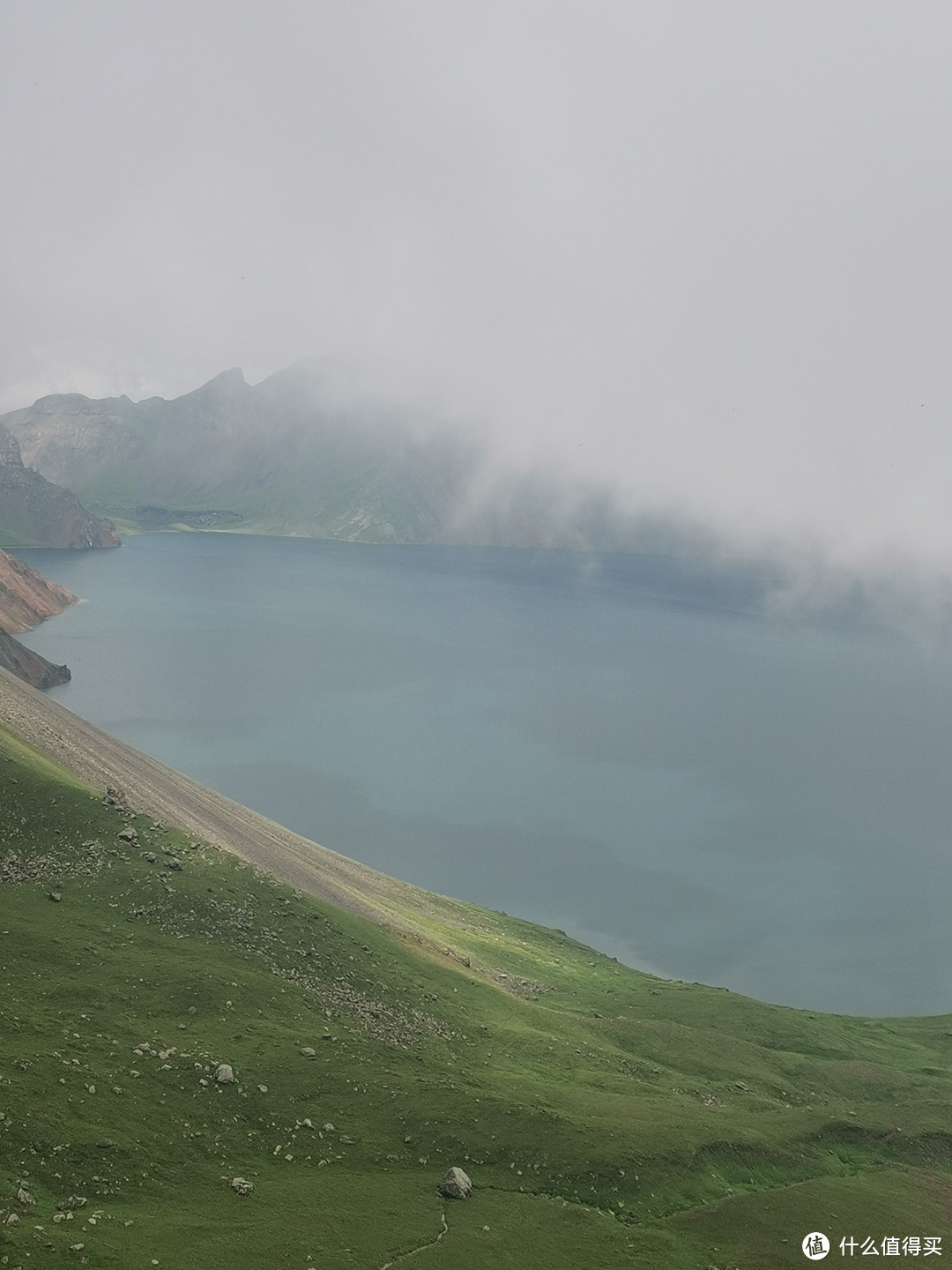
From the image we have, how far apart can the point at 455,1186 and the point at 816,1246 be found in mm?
14206

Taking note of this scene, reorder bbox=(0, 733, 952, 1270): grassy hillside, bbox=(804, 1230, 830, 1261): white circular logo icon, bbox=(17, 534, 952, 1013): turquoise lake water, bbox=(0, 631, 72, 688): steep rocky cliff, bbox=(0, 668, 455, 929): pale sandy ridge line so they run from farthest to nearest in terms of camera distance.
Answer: bbox=(0, 631, 72, 688): steep rocky cliff < bbox=(17, 534, 952, 1013): turquoise lake water < bbox=(0, 668, 455, 929): pale sandy ridge line < bbox=(804, 1230, 830, 1261): white circular logo icon < bbox=(0, 733, 952, 1270): grassy hillside

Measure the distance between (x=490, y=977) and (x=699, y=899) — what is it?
164 feet

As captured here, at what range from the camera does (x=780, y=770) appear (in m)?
162

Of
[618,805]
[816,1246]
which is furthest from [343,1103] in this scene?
[618,805]

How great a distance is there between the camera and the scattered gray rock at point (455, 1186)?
32719mm

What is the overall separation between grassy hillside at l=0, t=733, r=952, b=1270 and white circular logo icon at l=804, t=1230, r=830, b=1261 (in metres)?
0.39

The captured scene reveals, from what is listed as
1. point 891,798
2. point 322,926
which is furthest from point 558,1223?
point 891,798

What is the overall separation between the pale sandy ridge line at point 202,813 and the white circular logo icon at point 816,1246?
36.7 m

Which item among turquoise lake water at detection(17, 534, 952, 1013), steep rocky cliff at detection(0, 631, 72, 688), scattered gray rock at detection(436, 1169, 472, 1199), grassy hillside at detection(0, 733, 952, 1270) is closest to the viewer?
grassy hillside at detection(0, 733, 952, 1270)

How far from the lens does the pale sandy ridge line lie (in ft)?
230

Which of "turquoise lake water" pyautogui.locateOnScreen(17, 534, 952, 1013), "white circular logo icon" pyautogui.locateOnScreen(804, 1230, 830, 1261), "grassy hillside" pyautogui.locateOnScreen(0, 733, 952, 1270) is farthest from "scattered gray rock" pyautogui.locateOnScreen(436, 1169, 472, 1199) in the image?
"turquoise lake water" pyautogui.locateOnScreen(17, 534, 952, 1013)

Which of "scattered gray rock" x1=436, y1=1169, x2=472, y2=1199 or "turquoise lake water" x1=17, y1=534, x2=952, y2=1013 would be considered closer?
"scattered gray rock" x1=436, y1=1169, x2=472, y2=1199

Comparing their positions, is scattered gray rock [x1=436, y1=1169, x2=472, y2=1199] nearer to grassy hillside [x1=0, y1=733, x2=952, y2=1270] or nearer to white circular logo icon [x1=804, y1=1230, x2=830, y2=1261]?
grassy hillside [x1=0, y1=733, x2=952, y2=1270]

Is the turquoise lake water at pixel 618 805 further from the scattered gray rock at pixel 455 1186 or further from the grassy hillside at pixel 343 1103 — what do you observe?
the scattered gray rock at pixel 455 1186
